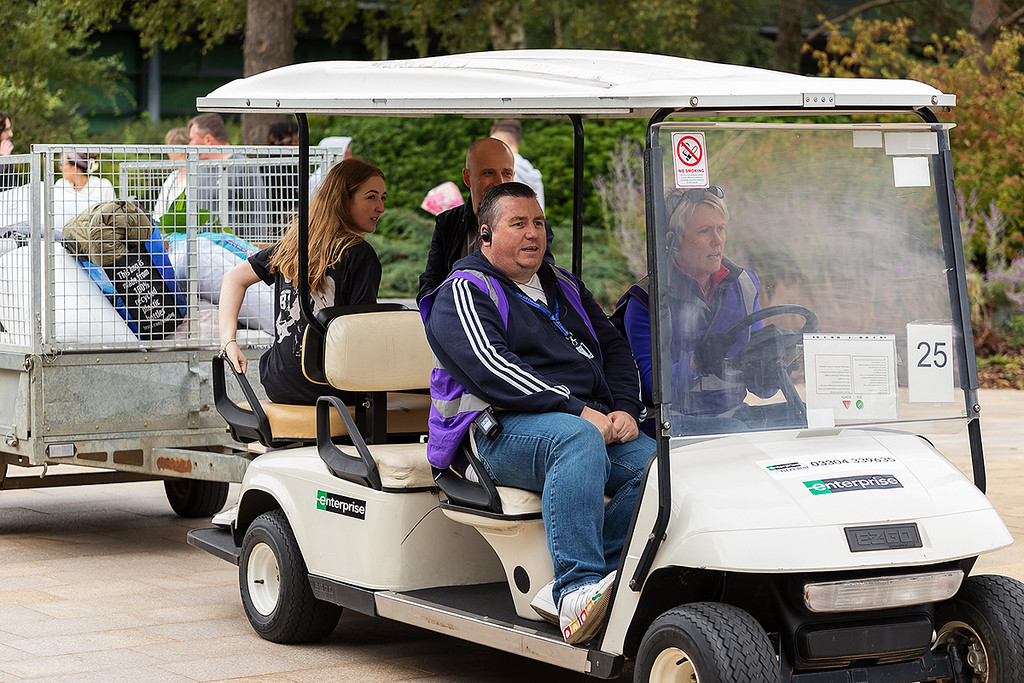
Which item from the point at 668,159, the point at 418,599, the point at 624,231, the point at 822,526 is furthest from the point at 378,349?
the point at 624,231

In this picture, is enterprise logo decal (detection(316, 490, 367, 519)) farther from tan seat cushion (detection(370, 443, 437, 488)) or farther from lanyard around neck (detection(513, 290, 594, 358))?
lanyard around neck (detection(513, 290, 594, 358))

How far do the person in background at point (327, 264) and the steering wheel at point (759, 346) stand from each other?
180 centimetres

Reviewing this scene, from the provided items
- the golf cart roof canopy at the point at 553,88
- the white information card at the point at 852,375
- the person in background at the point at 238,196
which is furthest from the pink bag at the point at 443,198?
the white information card at the point at 852,375

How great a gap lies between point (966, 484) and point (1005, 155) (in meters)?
10.8

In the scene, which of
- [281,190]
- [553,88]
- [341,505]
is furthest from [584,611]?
[281,190]

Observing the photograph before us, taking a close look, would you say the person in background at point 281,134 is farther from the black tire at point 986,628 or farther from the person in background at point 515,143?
the black tire at point 986,628

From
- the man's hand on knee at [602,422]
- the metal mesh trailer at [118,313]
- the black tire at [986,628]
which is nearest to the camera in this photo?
the black tire at [986,628]

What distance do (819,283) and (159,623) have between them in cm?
268

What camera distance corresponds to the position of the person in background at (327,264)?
508 cm

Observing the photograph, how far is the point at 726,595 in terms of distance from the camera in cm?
357

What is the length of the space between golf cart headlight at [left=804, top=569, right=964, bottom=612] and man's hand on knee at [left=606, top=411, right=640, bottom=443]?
0.92m

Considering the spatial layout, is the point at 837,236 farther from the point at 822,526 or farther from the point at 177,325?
the point at 177,325

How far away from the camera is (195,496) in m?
7.02

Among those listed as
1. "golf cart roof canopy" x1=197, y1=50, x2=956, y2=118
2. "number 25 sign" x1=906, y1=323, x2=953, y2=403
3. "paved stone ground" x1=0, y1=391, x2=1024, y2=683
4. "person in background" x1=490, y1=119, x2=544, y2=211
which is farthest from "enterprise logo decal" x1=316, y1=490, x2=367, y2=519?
"person in background" x1=490, y1=119, x2=544, y2=211
